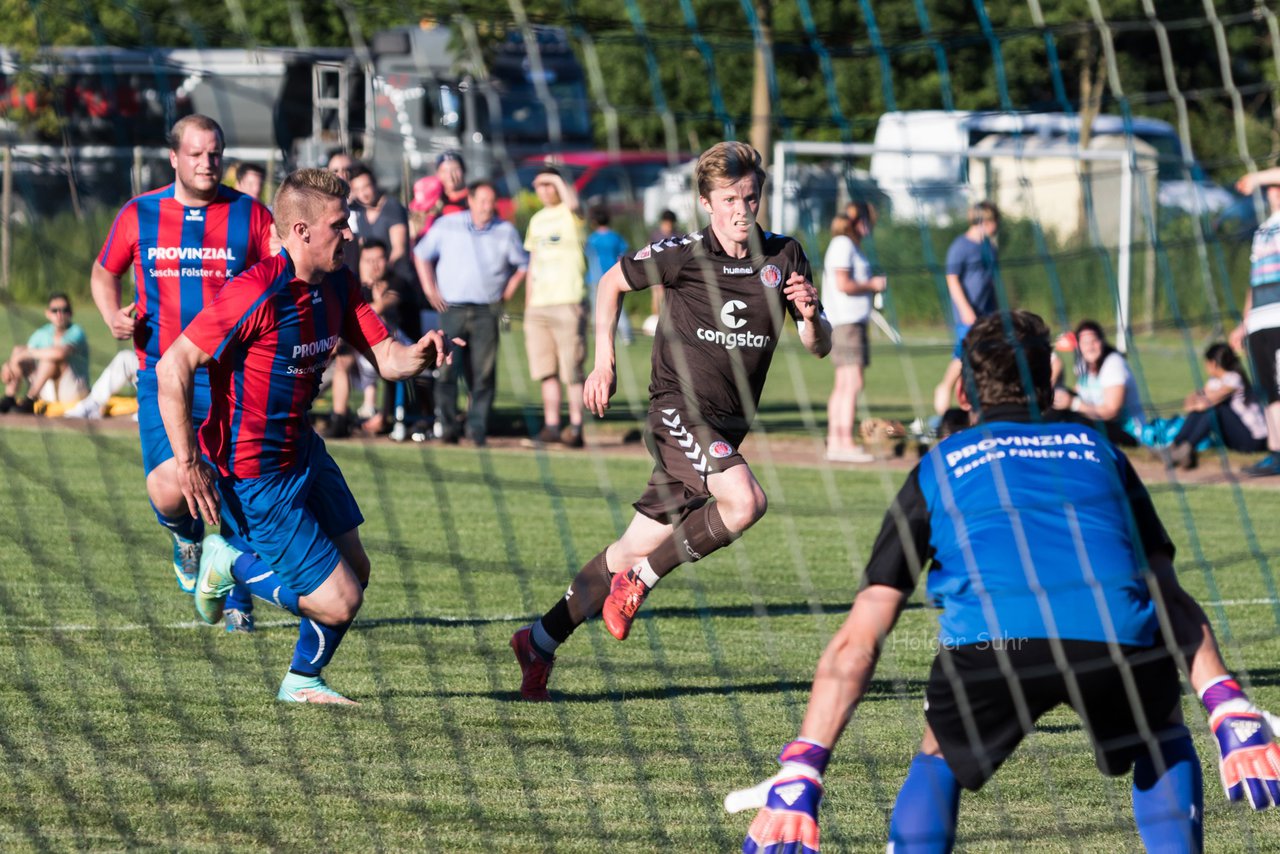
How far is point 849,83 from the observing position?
101 ft

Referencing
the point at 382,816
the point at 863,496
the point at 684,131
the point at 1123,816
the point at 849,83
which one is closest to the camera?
the point at 382,816

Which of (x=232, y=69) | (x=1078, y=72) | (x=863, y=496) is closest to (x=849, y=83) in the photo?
(x=1078, y=72)

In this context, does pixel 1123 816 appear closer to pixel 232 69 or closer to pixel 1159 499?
pixel 1159 499

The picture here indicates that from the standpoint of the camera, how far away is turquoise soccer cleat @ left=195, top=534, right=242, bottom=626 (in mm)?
5781

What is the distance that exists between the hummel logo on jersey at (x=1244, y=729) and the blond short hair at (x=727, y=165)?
2.84 m

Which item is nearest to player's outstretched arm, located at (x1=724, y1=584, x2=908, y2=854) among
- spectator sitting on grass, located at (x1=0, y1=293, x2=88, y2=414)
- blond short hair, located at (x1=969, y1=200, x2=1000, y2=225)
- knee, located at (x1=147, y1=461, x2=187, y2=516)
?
knee, located at (x1=147, y1=461, x2=187, y2=516)

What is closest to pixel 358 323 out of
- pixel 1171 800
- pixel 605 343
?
pixel 605 343

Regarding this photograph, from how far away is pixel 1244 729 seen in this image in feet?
11.8

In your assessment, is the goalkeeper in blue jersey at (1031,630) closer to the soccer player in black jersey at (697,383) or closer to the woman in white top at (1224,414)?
the soccer player in black jersey at (697,383)

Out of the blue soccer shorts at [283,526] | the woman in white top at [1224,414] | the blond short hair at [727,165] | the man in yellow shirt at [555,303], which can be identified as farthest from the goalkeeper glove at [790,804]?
the woman in white top at [1224,414]

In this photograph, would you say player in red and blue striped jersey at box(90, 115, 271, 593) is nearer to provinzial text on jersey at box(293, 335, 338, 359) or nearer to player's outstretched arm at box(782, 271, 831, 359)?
provinzial text on jersey at box(293, 335, 338, 359)

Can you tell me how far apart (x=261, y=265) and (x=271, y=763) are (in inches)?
61.2

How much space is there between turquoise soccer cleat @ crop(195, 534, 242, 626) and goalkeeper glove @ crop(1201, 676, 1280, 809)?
330 centimetres

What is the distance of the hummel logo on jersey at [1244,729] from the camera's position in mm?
3586
